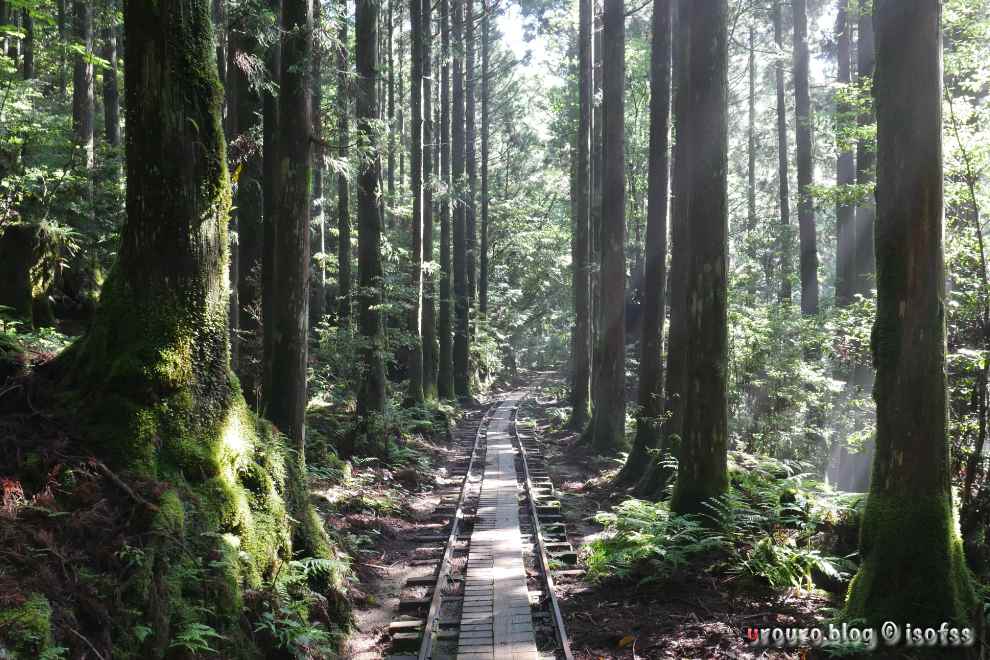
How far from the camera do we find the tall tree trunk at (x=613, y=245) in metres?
16.4

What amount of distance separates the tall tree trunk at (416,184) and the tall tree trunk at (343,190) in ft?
6.96

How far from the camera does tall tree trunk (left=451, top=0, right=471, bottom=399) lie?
28.0 m

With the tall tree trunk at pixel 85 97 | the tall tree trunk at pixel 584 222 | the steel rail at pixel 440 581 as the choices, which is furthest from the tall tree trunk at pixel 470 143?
the steel rail at pixel 440 581

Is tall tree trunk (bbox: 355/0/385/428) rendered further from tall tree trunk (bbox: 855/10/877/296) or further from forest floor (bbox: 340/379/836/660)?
tall tree trunk (bbox: 855/10/877/296)

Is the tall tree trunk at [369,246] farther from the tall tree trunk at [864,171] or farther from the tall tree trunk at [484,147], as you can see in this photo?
the tall tree trunk at [484,147]

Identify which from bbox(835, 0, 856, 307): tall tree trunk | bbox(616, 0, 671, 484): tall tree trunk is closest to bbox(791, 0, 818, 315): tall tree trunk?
bbox(835, 0, 856, 307): tall tree trunk

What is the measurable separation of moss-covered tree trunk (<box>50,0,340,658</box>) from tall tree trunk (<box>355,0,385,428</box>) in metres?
9.77


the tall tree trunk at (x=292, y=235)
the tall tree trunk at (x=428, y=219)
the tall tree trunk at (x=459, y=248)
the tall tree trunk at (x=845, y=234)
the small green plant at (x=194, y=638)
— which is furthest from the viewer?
the tall tree trunk at (x=459, y=248)

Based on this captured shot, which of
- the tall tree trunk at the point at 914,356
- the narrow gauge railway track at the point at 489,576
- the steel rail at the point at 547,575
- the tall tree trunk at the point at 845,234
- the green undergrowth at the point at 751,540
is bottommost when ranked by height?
the narrow gauge railway track at the point at 489,576

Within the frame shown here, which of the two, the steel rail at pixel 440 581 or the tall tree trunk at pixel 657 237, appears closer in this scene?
the steel rail at pixel 440 581

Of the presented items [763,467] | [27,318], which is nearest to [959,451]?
[763,467]

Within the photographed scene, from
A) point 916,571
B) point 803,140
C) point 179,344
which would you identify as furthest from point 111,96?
point 916,571

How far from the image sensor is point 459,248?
99.7 feet

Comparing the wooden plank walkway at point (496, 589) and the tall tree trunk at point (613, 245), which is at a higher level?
the tall tree trunk at point (613, 245)
